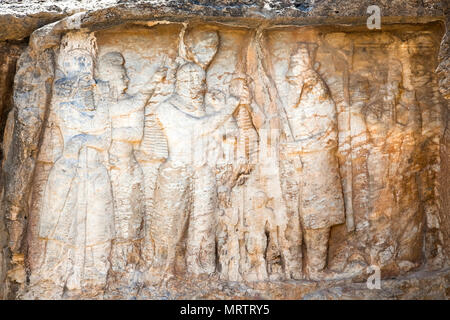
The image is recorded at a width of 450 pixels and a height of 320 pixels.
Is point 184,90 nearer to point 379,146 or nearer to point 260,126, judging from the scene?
point 260,126

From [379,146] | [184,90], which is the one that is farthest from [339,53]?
[184,90]

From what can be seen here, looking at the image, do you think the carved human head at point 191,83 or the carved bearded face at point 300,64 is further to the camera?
the carved bearded face at point 300,64

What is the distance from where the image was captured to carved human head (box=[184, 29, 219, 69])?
23.9 feet

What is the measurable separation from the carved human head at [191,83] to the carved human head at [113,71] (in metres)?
0.50

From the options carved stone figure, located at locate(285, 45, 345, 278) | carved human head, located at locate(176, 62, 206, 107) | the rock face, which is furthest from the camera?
carved stone figure, located at locate(285, 45, 345, 278)

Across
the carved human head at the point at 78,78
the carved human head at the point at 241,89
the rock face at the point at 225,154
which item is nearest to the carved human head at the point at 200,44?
the rock face at the point at 225,154

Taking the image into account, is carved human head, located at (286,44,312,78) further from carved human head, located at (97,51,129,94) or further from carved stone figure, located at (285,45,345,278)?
carved human head, located at (97,51,129,94)

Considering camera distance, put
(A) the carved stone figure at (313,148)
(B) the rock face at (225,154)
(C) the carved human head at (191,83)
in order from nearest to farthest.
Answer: (B) the rock face at (225,154) → (C) the carved human head at (191,83) → (A) the carved stone figure at (313,148)

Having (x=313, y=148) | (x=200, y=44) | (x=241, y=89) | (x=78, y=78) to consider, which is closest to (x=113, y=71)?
(x=78, y=78)

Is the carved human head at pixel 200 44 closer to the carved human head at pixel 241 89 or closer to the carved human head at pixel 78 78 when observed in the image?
the carved human head at pixel 241 89

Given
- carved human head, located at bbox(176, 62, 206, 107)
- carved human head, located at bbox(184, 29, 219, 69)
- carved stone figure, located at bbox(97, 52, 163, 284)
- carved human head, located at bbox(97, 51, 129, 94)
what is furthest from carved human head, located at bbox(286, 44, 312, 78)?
carved human head, located at bbox(97, 51, 129, 94)

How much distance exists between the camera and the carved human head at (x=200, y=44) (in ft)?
23.9

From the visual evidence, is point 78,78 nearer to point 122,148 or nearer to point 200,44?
point 122,148
